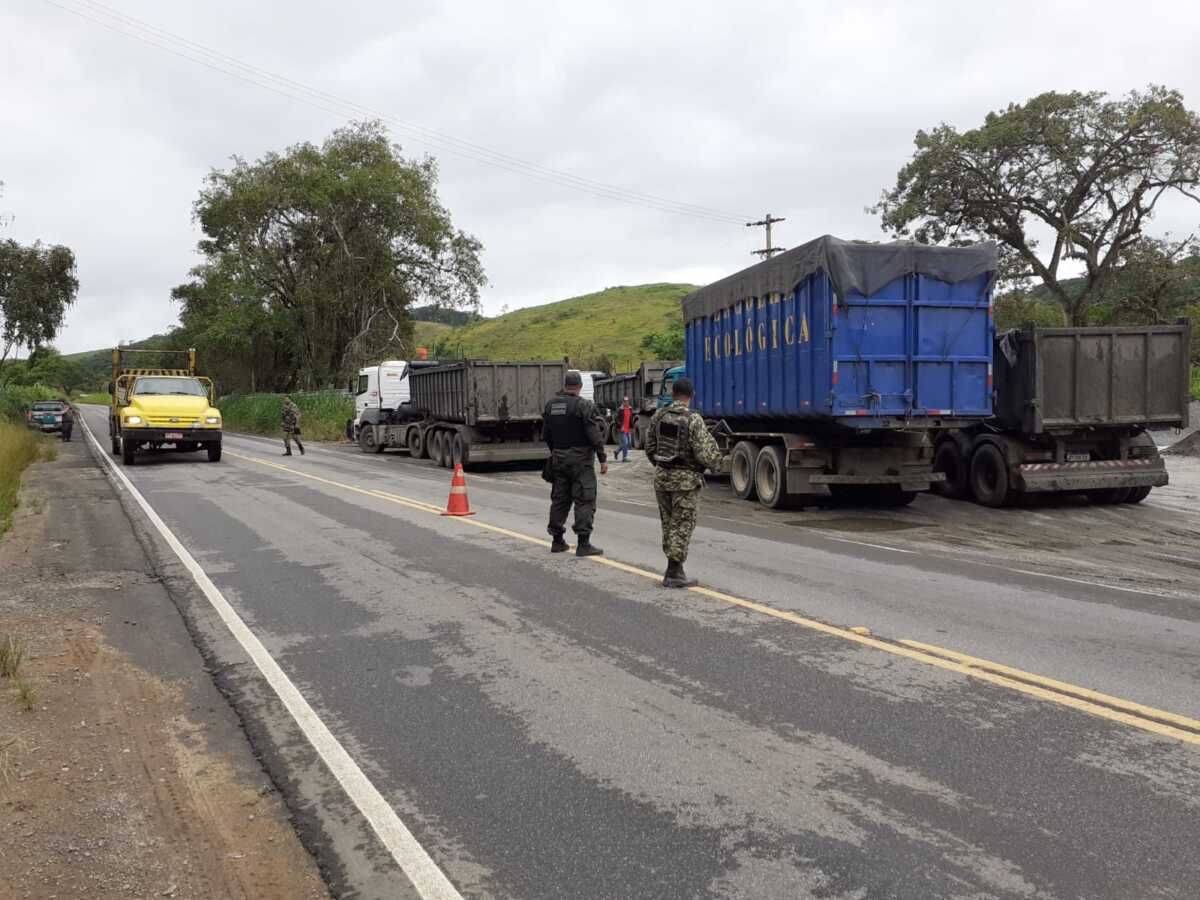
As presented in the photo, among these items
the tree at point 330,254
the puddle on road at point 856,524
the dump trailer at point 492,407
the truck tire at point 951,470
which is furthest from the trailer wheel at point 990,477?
the tree at point 330,254

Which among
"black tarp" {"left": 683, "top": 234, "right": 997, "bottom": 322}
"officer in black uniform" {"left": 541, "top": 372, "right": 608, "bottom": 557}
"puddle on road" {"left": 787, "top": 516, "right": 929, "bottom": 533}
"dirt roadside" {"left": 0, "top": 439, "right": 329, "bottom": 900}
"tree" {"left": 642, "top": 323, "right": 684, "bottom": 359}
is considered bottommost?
"puddle on road" {"left": 787, "top": 516, "right": 929, "bottom": 533}

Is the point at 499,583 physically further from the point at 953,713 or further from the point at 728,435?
the point at 728,435

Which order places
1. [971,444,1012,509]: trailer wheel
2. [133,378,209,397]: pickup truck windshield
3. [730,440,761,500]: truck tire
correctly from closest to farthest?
1. [971,444,1012,509]: trailer wheel
2. [730,440,761,500]: truck tire
3. [133,378,209,397]: pickup truck windshield

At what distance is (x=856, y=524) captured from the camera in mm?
12133

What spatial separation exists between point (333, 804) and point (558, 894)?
1.15 meters

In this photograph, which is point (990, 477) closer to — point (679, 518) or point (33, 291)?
point (679, 518)

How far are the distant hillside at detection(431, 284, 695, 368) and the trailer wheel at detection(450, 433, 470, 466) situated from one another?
3922 cm

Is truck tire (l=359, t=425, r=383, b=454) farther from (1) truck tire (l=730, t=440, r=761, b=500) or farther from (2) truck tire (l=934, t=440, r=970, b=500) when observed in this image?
(2) truck tire (l=934, t=440, r=970, b=500)

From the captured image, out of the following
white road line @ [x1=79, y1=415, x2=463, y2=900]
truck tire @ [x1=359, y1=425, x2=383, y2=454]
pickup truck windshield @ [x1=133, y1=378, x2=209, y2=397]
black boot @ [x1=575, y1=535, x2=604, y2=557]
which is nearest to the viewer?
white road line @ [x1=79, y1=415, x2=463, y2=900]

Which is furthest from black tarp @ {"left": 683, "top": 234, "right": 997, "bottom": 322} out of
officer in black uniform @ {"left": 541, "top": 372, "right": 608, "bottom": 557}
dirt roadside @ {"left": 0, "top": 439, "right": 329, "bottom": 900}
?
dirt roadside @ {"left": 0, "top": 439, "right": 329, "bottom": 900}

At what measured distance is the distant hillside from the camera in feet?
248

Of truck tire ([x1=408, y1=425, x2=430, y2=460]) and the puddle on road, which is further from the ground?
truck tire ([x1=408, y1=425, x2=430, y2=460])

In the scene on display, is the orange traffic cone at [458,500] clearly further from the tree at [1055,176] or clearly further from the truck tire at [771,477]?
the tree at [1055,176]

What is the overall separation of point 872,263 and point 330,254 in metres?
39.4
